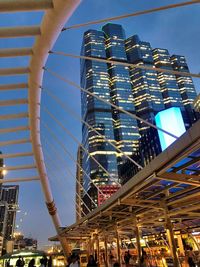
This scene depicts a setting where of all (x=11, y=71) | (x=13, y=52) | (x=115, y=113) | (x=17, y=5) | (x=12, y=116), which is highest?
(x=115, y=113)

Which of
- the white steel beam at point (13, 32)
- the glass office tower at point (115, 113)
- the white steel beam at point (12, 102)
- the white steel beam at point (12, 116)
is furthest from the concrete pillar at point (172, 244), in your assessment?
the glass office tower at point (115, 113)

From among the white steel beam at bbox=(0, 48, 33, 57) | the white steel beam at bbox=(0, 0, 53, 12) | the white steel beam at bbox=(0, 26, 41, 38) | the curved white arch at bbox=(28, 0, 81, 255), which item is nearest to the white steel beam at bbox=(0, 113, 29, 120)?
the curved white arch at bbox=(28, 0, 81, 255)

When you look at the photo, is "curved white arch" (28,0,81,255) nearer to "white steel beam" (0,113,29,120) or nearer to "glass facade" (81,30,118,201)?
"white steel beam" (0,113,29,120)

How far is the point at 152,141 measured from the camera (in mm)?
121500

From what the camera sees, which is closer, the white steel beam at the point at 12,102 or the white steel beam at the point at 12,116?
the white steel beam at the point at 12,102

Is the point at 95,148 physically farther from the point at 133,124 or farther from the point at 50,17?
the point at 50,17

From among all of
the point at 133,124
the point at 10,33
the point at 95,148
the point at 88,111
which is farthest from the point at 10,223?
the point at 10,33

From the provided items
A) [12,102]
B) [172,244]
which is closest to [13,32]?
[12,102]

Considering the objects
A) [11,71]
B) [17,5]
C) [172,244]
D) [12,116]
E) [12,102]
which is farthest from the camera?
[12,116]

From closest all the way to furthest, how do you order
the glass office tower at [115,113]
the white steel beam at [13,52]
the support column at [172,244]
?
1. the white steel beam at [13,52]
2. the support column at [172,244]
3. the glass office tower at [115,113]

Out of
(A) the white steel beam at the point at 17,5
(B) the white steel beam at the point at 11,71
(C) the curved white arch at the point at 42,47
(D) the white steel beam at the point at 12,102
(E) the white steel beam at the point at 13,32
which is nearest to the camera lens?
(A) the white steel beam at the point at 17,5

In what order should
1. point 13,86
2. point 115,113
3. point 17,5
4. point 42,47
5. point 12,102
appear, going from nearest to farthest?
point 17,5
point 42,47
point 13,86
point 12,102
point 115,113

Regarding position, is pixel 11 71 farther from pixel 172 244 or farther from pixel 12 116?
pixel 172 244

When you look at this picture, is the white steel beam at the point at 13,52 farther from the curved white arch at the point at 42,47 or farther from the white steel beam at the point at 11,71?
the white steel beam at the point at 11,71
